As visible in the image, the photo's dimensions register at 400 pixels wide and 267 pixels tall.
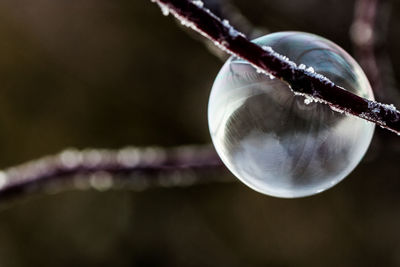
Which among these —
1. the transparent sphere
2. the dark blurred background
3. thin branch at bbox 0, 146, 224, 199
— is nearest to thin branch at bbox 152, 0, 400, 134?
the transparent sphere

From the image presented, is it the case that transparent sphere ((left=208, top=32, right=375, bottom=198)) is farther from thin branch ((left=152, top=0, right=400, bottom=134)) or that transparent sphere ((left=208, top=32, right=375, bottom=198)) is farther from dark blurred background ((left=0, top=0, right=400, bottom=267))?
dark blurred background ((left=0, top=0, right=400, bottom=267))

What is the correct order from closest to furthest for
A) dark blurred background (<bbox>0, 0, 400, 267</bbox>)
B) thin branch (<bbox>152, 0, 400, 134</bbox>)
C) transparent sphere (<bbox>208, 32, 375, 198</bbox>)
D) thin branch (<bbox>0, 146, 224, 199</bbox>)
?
thin branch (<bbox>152, 0, 400, 134</bbox>), transparent sphere (<bbox>208, 32, 375, 198</bbox>), thin branch (<bbox>0, 146, 224, 199</bbox>), dark blurred background (<bbox>0, 0, 400, 267</bbox>)

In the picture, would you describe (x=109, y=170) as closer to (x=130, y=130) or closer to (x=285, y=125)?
(x=285, y=125)

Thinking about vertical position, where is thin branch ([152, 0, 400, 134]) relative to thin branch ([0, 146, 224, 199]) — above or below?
below

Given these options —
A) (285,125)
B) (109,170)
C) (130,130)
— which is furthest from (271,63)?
(130,130)

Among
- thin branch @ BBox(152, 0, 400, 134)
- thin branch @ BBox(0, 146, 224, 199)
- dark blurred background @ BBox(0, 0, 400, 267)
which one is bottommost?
thin branch @ BBox(152, 0, 400, 134)

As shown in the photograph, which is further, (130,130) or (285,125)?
(130,130)

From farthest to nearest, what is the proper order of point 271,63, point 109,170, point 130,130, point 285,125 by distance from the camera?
point 130,130 < point 109,170 < point 285,125 < point 271,63

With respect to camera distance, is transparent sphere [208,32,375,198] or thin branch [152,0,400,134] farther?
transparent sphere [208,32,375,198]
